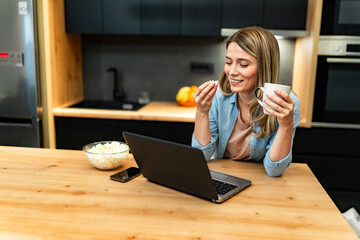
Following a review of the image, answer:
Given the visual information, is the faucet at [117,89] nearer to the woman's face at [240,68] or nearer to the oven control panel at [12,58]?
the oven control panel at [12,58]

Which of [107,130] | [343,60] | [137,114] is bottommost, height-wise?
[107,130]

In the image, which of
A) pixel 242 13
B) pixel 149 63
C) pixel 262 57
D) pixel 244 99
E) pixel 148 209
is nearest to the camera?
pixel 148 209

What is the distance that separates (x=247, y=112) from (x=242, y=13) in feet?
4.09

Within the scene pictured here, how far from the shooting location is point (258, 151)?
1746 mm

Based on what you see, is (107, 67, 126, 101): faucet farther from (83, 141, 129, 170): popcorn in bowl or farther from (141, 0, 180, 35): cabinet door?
(83, 141, 129, 170): popcorn in bowl

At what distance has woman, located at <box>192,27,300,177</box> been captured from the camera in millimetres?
1492

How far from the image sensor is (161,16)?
293cm

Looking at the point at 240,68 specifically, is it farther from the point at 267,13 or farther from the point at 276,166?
the point at 267,13

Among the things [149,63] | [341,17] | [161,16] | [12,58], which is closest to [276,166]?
[341,17]

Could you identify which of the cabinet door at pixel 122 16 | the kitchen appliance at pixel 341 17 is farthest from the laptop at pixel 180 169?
the cabinet door at pixel 122 16

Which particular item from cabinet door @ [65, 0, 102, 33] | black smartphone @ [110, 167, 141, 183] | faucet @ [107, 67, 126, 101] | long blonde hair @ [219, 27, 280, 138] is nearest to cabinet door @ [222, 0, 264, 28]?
cabinet door @ [65, 0, 102, 33]

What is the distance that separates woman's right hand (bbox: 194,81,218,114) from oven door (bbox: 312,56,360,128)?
56.3 inches

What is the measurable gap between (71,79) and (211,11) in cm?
131

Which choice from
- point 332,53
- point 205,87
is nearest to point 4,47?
point 205,87
